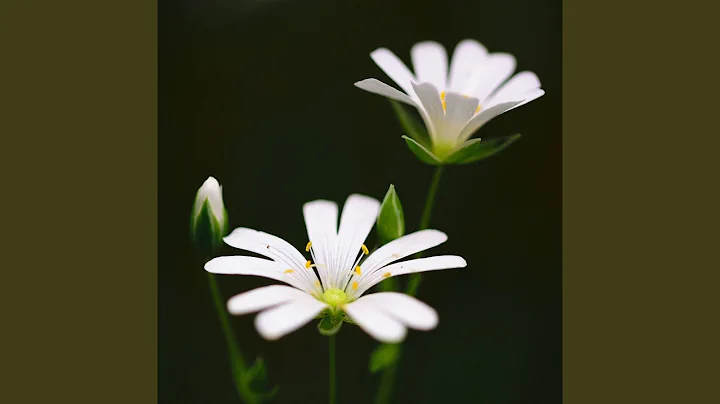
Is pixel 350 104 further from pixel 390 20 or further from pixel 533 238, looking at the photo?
pixel 533 238

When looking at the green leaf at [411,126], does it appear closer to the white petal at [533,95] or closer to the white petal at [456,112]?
the white petal at [456,112]

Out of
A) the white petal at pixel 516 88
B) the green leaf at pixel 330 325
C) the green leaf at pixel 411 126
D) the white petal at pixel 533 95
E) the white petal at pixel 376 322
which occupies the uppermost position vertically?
the white petal at pixel 516 88

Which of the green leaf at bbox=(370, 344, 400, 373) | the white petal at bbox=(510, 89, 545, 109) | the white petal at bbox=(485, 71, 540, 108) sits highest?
the white petal at bbox=(485, 71, 540, 108)

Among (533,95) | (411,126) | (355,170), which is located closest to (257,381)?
(411,126)

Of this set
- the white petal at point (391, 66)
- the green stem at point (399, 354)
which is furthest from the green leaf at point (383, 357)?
the white petal at point (391, 66)

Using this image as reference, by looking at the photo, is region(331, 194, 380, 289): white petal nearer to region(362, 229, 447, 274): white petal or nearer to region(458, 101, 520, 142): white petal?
region(362, 229, 447, 274): white petal

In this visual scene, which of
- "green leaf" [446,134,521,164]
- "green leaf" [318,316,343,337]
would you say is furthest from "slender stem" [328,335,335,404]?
"green leaf" [446,134,521,164]
